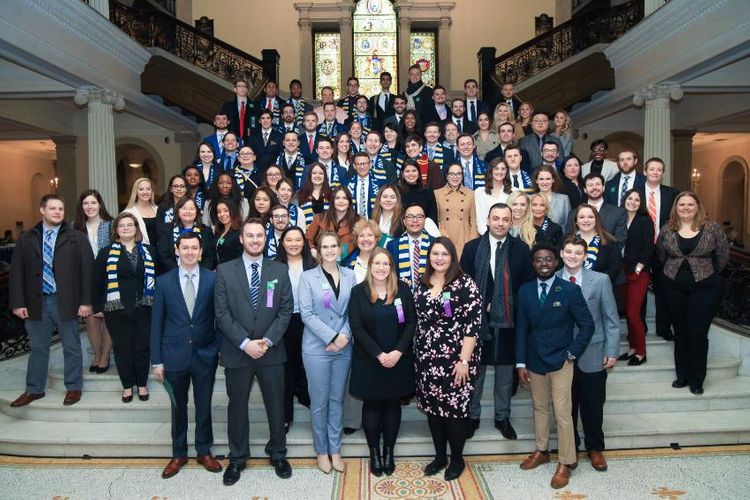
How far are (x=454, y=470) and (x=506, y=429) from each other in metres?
0.66

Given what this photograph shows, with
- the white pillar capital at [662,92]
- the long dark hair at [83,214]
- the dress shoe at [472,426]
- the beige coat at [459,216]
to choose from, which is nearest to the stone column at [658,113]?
the white pillar capital at [662,92]

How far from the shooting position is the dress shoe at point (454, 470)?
12.8 ft

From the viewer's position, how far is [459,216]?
520 cm

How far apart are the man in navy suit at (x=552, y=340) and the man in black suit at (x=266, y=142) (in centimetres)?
409

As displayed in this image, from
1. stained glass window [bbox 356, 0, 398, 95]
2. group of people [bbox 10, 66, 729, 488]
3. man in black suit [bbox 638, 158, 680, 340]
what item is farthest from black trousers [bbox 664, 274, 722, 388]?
stained glass window [bbox 356, 0, 398, 95]

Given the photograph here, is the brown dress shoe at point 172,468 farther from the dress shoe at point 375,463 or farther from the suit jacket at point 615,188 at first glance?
the suit jacket at point 615,188

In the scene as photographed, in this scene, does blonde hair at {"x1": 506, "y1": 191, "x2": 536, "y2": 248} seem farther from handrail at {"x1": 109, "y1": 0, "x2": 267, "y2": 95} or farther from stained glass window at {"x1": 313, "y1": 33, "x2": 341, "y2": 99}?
stained glass window at {"x1": 313, "y1": 33, "x2": 341, "y2": 99}

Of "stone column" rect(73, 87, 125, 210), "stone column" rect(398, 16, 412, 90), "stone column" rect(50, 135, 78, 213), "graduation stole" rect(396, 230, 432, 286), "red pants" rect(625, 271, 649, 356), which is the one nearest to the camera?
"graduation stole" rect(396, 230, 432, 286)

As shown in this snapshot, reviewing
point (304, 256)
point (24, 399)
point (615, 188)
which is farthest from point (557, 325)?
point (24, 399)

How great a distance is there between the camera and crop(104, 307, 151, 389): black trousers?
4.75 m

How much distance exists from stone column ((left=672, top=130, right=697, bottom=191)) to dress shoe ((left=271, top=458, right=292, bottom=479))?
12.6 meters

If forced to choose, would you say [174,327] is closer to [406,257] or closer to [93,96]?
[406,257]

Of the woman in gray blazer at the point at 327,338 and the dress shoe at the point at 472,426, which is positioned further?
the dress shoe at the point at 472,426

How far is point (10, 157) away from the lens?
56.1 ft
